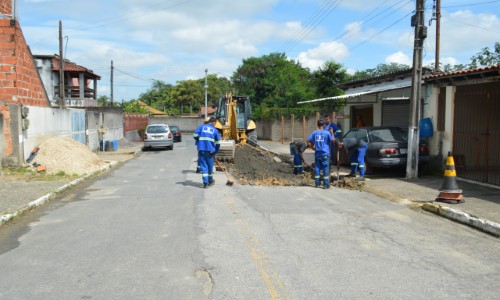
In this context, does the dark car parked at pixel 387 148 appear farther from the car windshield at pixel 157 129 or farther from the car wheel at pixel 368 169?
the car windshield at pixel 157 129

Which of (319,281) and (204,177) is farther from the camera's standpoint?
(204,177)

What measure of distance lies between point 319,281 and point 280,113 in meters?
31.3

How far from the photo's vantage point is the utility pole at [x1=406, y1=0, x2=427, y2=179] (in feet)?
40.9

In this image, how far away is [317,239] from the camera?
6.43 metres

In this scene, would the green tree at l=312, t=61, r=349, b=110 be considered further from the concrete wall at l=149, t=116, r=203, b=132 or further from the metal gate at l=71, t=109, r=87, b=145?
the concrete wall at l=149, t=116, r=203, b=132

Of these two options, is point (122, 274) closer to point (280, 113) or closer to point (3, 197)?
point (3, 197)

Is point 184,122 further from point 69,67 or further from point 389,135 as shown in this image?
point 389,135

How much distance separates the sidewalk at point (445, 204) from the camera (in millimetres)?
7676

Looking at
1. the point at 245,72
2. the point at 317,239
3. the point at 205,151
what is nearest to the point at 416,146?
the point at 205,151

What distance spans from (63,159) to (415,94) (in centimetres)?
1142

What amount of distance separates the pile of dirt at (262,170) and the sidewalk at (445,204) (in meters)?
2.14

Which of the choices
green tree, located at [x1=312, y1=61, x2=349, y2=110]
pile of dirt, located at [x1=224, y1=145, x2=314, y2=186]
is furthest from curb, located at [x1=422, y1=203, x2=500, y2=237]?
green tree, located at [x1=312, y1=61, x2=349, y2=110]

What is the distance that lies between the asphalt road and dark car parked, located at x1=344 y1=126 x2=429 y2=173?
11.1ft

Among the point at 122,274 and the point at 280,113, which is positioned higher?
the point at 280,113
